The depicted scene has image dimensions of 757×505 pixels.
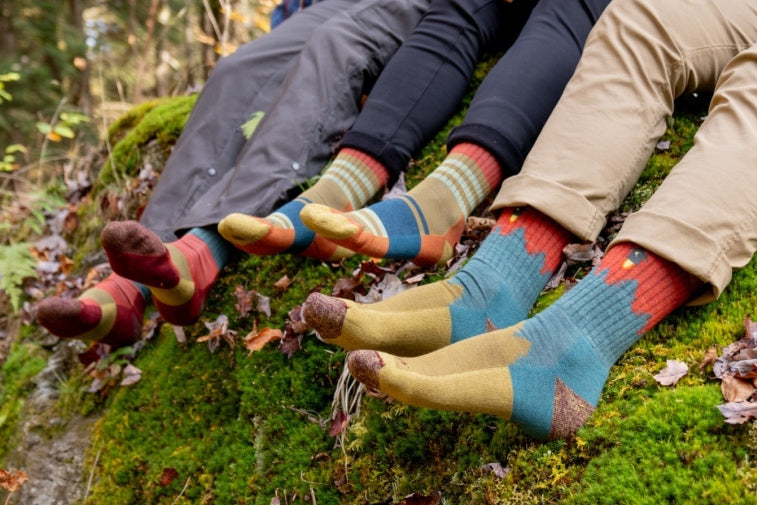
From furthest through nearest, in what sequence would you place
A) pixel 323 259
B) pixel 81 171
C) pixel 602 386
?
pixel 81 171 → pixel 323 259 → pixel 602 386

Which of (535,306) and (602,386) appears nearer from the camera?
(602,386)

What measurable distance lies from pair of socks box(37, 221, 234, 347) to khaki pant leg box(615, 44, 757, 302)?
56.8 inches

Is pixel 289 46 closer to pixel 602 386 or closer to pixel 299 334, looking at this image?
pixel 299 334

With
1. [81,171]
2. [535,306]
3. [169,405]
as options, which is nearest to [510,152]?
[535,306]

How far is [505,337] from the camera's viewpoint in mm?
1497

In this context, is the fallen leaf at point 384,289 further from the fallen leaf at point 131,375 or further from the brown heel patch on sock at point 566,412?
the fallen leaf at point 131,375

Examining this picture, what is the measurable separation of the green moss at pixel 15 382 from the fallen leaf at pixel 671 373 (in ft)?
9.78

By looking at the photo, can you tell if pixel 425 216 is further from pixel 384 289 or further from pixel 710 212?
pixel 710 212

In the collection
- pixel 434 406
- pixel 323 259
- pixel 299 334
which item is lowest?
pixel 299 334

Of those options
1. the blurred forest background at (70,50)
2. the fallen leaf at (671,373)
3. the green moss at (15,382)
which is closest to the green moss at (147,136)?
the green moss at (15,382)

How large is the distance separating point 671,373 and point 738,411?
0.22 m

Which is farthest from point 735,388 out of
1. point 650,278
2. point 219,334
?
point 219,334

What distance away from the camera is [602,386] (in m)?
1.53

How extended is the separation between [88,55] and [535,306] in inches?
368
